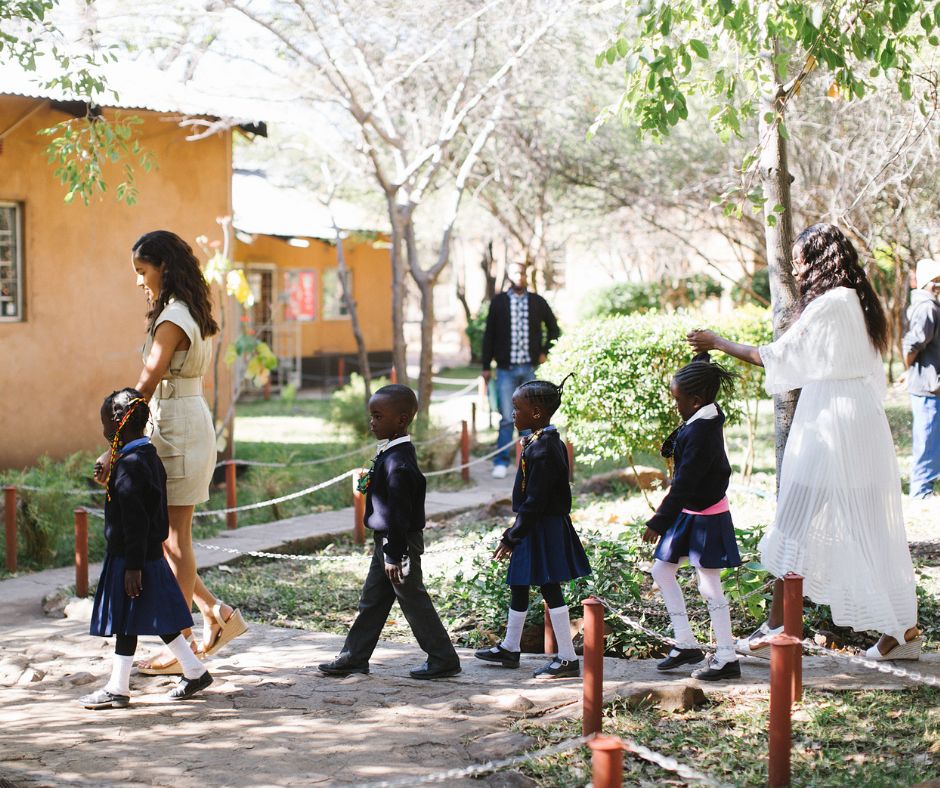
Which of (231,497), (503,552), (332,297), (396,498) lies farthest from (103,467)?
(332,297)

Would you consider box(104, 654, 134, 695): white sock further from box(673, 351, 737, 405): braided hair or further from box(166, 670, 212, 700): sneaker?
box(673, 351, 737, 405): braided hair

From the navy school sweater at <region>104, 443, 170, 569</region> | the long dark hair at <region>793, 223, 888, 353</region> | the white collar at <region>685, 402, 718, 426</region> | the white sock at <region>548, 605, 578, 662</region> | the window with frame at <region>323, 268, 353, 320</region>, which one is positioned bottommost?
the white sock at <region>548, 605, 578, 662</region>

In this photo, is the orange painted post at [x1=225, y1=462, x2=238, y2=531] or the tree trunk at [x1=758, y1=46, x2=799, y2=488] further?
the orange painted post at [x1=225, y1=462, x2=238, y2=531]

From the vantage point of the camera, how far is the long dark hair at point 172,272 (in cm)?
537

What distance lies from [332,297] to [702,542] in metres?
22.5

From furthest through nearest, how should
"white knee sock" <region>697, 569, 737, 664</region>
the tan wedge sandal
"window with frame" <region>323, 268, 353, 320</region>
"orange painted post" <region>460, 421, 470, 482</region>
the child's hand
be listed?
"window with frame" <region>323, 268, 353, 320</region> < "orange painted post" <region>460, 421, 470, 482</region> < the tan wedge sandal < "white knee sock" <region>697, 569, 737, 664</region> < the child's hand

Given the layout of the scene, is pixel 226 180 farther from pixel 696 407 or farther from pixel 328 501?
pixel 696 407

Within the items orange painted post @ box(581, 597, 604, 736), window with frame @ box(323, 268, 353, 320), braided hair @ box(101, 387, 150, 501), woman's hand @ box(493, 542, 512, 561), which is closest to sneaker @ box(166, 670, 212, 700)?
braided hair @ box(101, 387, 150, 501)

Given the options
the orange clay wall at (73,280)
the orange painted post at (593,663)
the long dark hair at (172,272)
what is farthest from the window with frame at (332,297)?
the orange painted post at (593,663)

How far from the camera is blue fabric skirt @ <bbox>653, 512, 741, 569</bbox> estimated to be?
4973mm

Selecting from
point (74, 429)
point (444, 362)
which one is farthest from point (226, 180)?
point (444, 362)

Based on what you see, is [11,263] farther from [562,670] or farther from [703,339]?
[703,339]

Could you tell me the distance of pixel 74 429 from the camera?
12.0m

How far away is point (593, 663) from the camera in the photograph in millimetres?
4090
